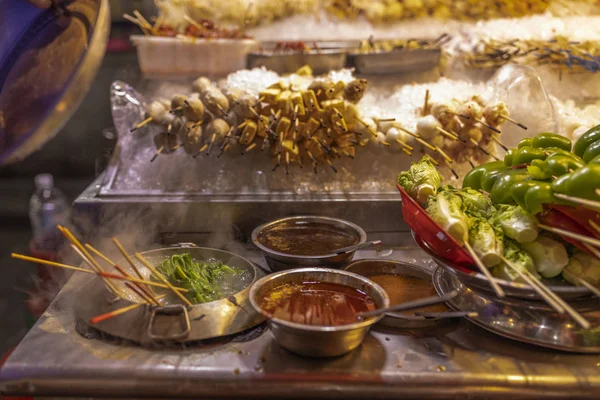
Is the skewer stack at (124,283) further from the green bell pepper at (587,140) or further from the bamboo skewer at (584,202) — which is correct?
the green bell pepper at (587,140)

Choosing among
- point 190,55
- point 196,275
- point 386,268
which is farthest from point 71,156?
point 386,268

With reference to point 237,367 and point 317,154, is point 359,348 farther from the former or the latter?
point 317,154

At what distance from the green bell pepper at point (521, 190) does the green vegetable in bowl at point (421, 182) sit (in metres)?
0.40

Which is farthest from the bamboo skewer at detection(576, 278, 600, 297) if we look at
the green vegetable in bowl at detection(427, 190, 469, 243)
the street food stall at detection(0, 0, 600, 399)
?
the green vegetable in bowl at detection(427, 190, 469, 243)

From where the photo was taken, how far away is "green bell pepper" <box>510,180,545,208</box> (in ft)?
6.97

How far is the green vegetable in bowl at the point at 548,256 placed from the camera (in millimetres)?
2113

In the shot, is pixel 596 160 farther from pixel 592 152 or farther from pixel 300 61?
pixel 300 61

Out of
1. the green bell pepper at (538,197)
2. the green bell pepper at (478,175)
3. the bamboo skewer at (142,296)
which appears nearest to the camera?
the green bell pepper at (538,197)

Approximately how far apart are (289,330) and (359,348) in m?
0.36

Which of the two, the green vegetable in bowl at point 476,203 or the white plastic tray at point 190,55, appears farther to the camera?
the white plastic tray at point 190,55

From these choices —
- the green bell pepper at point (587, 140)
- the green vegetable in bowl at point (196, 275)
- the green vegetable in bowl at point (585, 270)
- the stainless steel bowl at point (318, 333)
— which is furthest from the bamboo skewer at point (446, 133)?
the green vegetable in bowl at point (196, 275)

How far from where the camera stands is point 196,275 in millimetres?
2406

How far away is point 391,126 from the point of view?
10.8 ft

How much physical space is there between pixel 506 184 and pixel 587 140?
1.74 ft
